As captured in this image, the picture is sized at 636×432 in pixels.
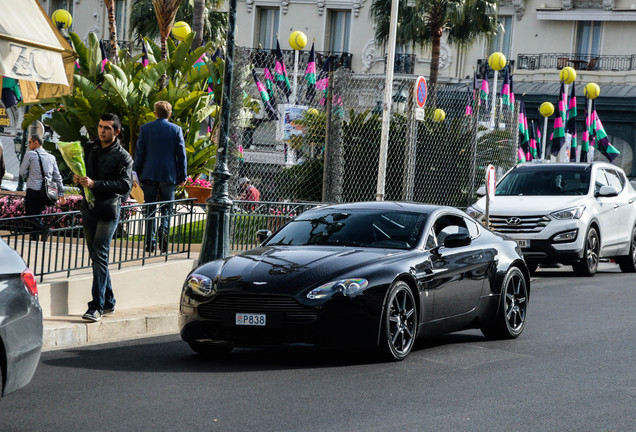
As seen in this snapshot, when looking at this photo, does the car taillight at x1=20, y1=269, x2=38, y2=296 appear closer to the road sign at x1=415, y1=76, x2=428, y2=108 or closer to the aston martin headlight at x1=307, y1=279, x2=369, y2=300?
the aston martin headlight at x1=307, y1=279, x2=369, y2=300

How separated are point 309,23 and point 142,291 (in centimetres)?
3697

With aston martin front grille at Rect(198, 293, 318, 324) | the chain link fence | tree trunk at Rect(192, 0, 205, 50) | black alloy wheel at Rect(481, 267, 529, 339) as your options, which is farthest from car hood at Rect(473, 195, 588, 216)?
tree trunk at Rect(192, 0, 205, 50)

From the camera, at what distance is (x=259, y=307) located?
28.1 ft

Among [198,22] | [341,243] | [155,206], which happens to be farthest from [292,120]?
[198,22]

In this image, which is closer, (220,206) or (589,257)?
(220,206)

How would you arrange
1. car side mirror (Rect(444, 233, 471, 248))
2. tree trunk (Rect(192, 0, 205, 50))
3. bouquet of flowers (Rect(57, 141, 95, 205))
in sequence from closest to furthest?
car side mirror (Rect(444, 233, 471, 248))
bouquet of flowers (Rect(57, 141, 95, 205))
tree trunk (Rect(192, 0, 205, 50))

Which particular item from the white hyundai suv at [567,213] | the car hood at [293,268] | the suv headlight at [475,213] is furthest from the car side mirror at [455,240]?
the suv headlight at [475,213]

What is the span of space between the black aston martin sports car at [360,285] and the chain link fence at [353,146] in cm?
531

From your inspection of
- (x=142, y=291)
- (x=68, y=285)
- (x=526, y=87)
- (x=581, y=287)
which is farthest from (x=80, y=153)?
(x=526, y=87)

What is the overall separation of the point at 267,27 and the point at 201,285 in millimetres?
40843

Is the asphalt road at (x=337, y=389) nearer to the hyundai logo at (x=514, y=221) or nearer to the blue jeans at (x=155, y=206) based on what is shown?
the blue jeans at (x=155, y=206)

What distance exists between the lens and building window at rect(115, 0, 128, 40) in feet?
164

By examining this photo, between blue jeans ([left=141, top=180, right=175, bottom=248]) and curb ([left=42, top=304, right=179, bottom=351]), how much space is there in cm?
117

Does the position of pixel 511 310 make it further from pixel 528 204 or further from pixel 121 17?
pixel 121 17
